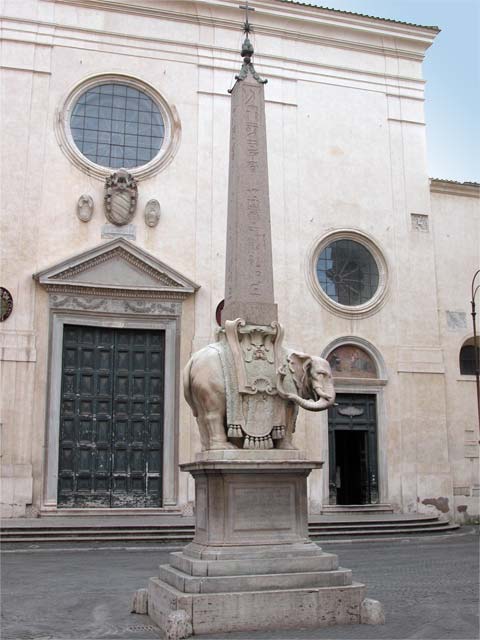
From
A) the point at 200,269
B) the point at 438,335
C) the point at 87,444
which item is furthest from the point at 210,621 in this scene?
the point at 438,335

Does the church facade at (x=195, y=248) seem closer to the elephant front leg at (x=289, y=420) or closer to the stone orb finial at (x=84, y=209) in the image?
the stone orb finial at (x=84, y=209)

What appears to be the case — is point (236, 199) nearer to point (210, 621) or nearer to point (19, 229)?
point (210, 621)

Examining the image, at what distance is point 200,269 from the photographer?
18.7 meters

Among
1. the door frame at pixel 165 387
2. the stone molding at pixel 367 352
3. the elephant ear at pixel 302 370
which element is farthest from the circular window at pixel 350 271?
the elephant ear at pixel 302 370

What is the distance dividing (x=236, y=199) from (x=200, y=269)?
1062 centimetres

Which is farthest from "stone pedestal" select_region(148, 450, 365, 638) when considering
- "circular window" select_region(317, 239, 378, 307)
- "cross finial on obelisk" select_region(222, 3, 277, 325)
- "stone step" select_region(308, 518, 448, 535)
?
"circular window" select_region(317, 239, 378, 307)

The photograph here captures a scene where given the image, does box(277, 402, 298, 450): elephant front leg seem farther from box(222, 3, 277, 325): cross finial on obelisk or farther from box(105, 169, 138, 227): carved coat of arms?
box(105, 169, 138, 227): carved coat of arms

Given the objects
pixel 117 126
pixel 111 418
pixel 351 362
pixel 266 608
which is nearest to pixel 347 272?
pixel 351 362

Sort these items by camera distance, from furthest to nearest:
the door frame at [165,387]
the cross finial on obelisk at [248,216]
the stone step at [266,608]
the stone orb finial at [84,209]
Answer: the stone orb finial at [84,209] < the door frame at [165,387] < the cross finial on obelisk at [248,216] < the stone step at [266,608]

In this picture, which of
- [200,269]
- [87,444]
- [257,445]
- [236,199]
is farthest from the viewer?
[200,269]

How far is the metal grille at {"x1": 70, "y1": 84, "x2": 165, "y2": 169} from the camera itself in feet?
62.4

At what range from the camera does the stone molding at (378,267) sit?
19.7 metres

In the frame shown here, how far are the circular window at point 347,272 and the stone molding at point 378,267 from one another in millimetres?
124

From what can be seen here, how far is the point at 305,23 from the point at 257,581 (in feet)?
59.1
